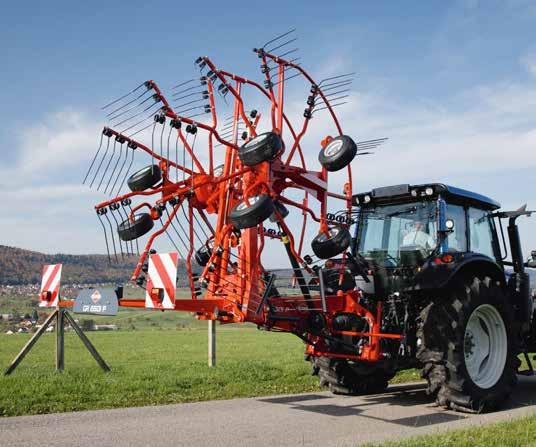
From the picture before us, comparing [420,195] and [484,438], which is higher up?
[420,195]

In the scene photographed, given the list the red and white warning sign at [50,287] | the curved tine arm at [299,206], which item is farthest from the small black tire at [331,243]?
the red and white warning sign at [50,287]

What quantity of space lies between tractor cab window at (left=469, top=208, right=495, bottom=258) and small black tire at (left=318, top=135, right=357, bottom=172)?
2.08 m

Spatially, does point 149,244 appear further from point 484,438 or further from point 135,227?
point 484,438

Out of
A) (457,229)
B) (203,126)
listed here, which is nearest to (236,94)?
(203,126)

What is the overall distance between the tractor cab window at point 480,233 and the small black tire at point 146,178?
3.96 meters

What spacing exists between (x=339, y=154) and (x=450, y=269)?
1803 millimetres

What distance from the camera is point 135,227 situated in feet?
23.9

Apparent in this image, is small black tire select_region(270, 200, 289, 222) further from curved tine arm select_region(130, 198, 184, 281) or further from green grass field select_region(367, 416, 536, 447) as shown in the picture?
green grass field select_region(367, 416, 536, 447)

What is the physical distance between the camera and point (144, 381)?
8031 mm

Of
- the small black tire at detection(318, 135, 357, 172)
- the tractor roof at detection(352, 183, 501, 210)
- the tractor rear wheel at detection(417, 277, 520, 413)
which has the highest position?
the small black tire at detection(318, 135, 357, 172)

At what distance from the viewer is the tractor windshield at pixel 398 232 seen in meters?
7.93

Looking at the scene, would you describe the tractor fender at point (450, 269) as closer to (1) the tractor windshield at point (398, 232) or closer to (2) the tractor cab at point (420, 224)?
(2) the tractor cab at point (420, 224)

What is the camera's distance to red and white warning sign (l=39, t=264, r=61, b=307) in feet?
26.8

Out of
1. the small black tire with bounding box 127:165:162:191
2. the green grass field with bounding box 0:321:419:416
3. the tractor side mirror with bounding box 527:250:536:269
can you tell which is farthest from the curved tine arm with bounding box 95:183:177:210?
the tractor side mirror with bounding box 527:250:536:269
